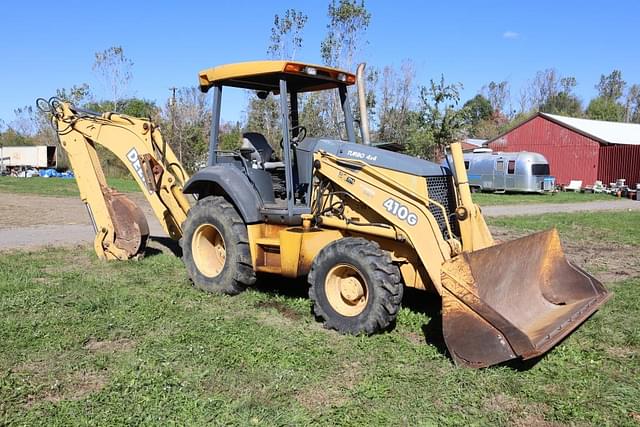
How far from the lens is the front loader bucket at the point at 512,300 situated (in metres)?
4.65

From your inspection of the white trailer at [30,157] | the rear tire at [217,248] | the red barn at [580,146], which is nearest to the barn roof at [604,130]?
the red barn at [580,146]

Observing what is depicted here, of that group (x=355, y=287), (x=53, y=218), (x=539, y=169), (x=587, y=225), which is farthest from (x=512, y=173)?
(x=355, y=287)

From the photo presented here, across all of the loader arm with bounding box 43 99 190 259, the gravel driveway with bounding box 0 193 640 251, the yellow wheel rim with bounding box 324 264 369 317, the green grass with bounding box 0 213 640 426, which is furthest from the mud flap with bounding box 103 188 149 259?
the yellow wheel rim with bounding box 324 264 369 317

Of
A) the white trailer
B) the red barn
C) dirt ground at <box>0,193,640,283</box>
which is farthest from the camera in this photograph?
the white trailer

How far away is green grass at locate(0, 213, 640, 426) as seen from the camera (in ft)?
13.4

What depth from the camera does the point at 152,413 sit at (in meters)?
4.00

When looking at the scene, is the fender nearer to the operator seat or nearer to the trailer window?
the operator seat

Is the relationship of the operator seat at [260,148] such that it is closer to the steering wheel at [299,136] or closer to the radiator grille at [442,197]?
the steering wheel at [299,136]

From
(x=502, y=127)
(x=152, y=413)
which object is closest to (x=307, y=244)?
(x=152, y=413)

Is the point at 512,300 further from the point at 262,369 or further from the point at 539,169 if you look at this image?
the point at 539,169

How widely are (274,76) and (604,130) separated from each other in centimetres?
3458

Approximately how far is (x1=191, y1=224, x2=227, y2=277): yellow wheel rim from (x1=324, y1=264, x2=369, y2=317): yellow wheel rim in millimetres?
1942

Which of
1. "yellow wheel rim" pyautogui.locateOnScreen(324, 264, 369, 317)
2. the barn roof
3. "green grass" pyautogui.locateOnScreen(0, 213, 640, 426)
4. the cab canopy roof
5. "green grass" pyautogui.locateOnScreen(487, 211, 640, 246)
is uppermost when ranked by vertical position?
the barn roof

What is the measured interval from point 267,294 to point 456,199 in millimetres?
2488
